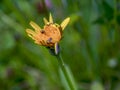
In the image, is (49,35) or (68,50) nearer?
(49,35)

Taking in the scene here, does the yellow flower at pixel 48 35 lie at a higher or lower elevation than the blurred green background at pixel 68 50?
lower

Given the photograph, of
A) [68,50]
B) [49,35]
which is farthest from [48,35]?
[68,50]

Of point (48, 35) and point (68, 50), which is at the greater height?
point (68, 50)

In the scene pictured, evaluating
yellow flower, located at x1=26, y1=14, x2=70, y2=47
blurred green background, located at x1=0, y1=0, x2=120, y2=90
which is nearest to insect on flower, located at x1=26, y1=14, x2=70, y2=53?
yellow flower, located at x1=26, y1=14, x2=70, y2=47

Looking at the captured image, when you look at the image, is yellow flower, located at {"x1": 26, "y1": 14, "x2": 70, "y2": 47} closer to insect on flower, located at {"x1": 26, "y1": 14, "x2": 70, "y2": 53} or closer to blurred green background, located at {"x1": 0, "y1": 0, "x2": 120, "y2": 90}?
insect on flower, located at {"x1": 26, "y1": 14, "x2": 70, "y2": 53}

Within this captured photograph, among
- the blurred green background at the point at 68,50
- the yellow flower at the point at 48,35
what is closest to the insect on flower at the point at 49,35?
the yellow flower at the point at 48,35

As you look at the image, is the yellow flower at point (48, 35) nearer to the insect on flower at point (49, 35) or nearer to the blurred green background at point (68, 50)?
the insect on flower at point (49, 35)

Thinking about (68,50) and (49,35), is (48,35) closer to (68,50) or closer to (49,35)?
(49,35)

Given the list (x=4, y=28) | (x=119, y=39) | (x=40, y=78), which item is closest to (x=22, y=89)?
(x=40, y=78)
